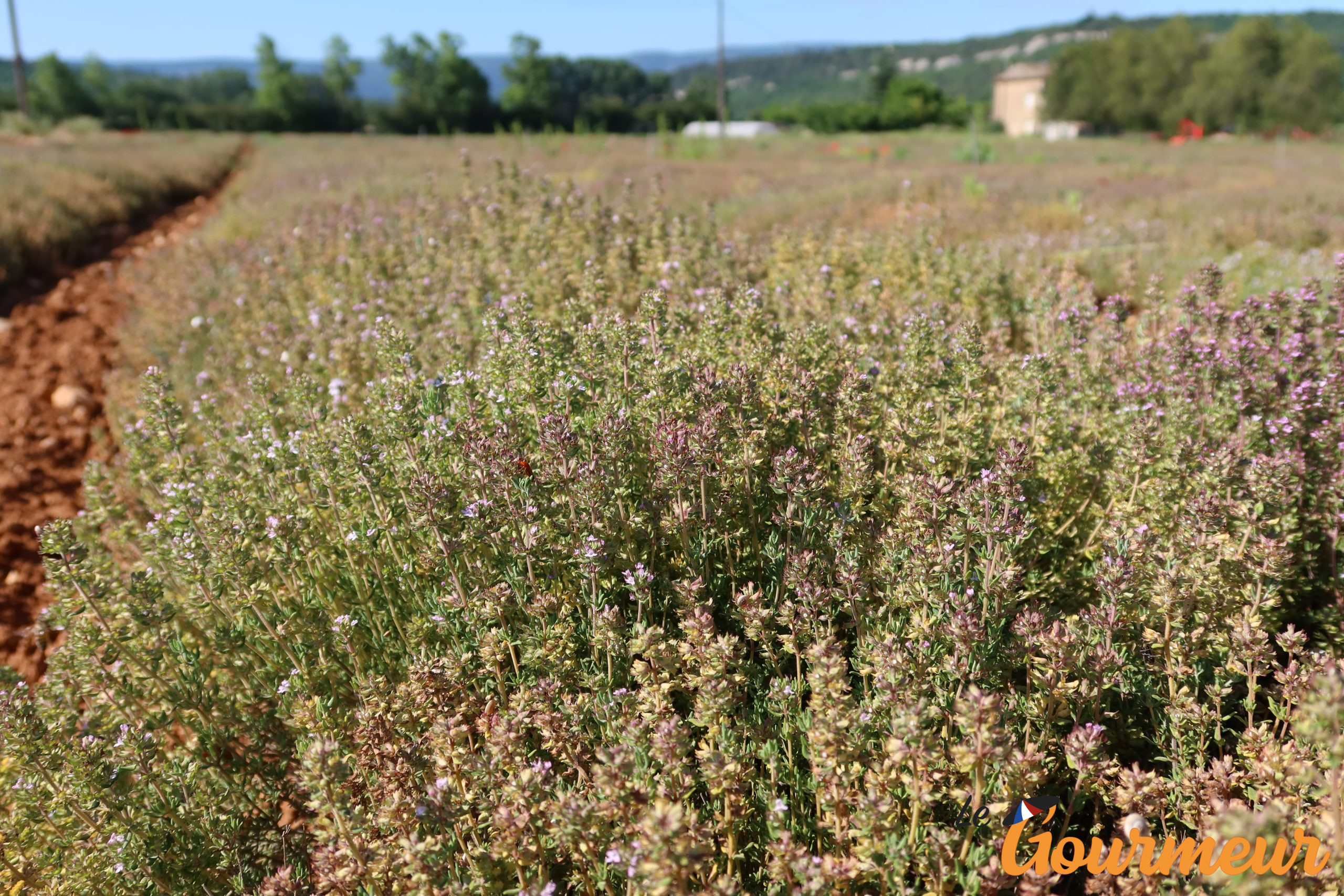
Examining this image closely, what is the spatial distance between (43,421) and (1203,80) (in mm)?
75152

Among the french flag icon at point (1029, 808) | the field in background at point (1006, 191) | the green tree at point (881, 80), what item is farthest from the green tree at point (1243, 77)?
the french flag icon at point (1029, 808)

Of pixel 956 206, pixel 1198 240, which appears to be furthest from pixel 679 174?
pixel 1198 240

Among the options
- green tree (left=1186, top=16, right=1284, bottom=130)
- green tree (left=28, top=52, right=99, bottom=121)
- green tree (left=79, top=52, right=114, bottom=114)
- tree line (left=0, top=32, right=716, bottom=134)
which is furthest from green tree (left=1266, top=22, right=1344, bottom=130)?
green tree (left=79, top=52, right=114, bottom=114)

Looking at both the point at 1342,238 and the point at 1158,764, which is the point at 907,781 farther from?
the point at 1342,238

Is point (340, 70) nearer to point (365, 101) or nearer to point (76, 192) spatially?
point (365, 101)

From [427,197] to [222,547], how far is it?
269 inches

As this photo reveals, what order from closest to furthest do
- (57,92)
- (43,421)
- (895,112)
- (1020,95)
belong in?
(43,421) < (57,92) < (895,112) < (1020,95)

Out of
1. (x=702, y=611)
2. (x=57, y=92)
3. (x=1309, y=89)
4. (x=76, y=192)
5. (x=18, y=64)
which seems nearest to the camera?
(x=702, y=611)

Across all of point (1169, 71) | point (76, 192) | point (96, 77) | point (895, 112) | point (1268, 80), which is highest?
point (96, 77)

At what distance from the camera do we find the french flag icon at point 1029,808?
2037 millimetres

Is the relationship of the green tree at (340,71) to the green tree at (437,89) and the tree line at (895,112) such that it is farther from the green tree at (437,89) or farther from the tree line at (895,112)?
the tree line at (895,112)

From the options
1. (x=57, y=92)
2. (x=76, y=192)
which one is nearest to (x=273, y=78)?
(x=57, y=92)

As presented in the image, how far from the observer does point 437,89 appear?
68812 millimetres

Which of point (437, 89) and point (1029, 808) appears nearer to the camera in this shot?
point (1029, 808)
